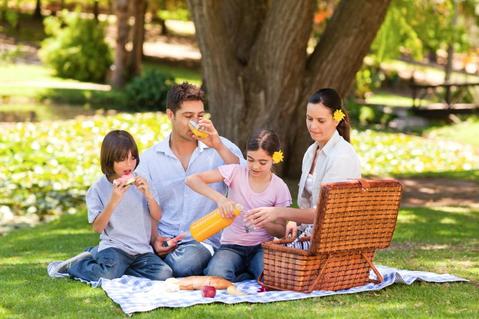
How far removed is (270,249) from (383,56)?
22570 millimetres

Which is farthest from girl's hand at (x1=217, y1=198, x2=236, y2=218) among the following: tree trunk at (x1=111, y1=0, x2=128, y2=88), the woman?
tree trunk at (x1=111, y1=0, x2=128, y2=88)

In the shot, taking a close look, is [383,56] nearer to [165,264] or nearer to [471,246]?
[471,246]

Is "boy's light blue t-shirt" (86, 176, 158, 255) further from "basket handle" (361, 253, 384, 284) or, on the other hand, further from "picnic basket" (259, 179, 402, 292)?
"basket handle" (361, 253, 384, 284)

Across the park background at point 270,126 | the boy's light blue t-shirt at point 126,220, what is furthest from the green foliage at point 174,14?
the boy's light blue t-shirt at point 126,220

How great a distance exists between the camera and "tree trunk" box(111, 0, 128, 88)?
28.3m

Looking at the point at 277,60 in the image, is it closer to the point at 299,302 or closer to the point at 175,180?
the point at 175,180

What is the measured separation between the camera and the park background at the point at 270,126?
20.3 feet

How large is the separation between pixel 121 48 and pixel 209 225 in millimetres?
23576

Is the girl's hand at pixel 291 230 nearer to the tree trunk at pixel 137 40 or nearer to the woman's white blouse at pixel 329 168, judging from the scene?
the woman's white blouse at pixel 329 168

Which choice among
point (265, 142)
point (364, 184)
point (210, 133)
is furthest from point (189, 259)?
point (364, 184)

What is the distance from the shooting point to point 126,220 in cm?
670

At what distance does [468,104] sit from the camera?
30.0 meters

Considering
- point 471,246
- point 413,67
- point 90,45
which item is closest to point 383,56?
point 90,45

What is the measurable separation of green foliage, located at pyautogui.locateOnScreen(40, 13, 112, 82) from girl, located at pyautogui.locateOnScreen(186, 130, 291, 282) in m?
25.7
